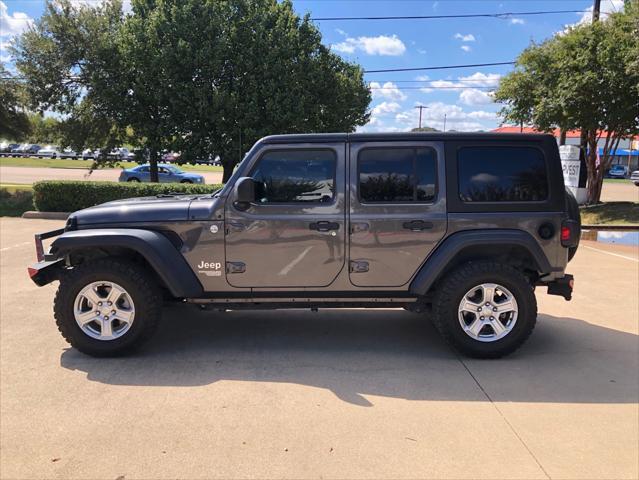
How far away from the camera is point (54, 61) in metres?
17.1

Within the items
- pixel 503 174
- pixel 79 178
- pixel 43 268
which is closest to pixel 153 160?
pixel 79 178

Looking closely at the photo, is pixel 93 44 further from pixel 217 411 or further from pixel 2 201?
pixel 217 411

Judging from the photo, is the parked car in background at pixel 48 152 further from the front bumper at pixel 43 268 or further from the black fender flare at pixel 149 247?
the black fender flare at pixel 149 247

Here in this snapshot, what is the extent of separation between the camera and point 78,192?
1399 cm

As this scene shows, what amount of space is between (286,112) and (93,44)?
6.94 metres

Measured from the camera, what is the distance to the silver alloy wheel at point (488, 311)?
436 centimetres

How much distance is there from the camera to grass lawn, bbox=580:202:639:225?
13.9 m

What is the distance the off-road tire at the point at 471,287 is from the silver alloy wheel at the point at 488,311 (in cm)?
3

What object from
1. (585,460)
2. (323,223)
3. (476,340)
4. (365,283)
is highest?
(323,223)

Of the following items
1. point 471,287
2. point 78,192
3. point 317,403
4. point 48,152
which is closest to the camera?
point 317,403

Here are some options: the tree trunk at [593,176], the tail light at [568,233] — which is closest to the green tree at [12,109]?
the tail light at [568,233]

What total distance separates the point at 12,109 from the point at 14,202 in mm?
4190

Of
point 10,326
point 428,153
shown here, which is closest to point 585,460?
point 428,153

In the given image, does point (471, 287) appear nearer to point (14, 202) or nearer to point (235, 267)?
point (235, 267)
